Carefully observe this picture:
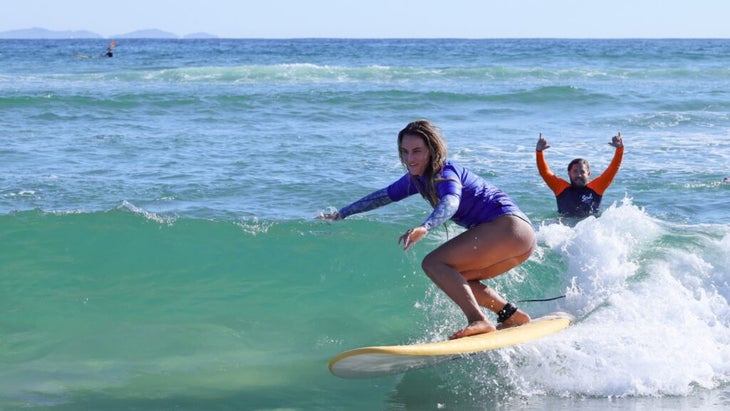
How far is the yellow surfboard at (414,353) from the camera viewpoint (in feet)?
17.4

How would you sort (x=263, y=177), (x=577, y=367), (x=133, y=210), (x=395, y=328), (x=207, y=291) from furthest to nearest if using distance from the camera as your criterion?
(x=263, y=177), (x=133, y=210), (x=207, y=291), (x=395, y=328), (x=577, y=367)

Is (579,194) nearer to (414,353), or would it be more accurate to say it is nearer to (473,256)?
(473,256)

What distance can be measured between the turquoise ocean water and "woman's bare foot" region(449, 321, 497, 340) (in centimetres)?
36

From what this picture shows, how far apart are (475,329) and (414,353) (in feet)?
1.75

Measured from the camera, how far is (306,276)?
28.2 ft

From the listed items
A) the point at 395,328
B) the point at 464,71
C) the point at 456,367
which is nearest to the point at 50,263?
the point at 395,328

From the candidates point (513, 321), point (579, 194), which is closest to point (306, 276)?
point (513, 321)

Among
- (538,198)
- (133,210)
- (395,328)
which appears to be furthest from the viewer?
(538,198)

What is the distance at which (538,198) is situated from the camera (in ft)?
39.6

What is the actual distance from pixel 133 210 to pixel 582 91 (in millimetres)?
17877

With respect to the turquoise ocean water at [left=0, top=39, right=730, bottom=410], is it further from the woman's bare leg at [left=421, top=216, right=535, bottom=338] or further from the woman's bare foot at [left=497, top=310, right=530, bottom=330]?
the woman's bare leg at [left=421, top=216, right=535, bottom=338]

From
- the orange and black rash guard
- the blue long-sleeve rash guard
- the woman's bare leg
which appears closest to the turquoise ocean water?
the orange and black rash guard

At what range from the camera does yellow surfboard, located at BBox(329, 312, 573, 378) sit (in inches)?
209

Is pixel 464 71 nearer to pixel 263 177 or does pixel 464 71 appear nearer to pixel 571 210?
pixel 263 177
